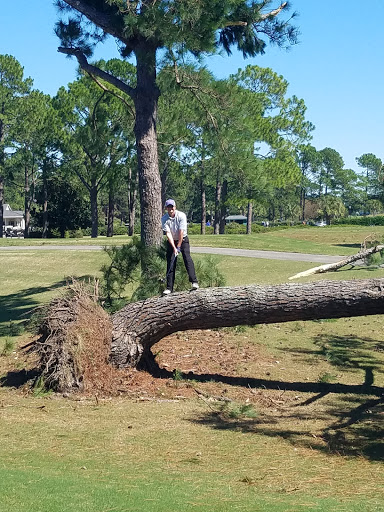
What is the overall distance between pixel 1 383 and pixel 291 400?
4055 millimetres

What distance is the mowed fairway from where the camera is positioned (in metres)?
5.13

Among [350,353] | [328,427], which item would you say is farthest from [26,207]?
[328,427]

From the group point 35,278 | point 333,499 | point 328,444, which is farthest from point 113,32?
point 333,499

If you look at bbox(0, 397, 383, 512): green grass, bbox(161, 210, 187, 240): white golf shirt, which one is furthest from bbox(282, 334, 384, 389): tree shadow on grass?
bbox(0, 397, 383, 512): green grass

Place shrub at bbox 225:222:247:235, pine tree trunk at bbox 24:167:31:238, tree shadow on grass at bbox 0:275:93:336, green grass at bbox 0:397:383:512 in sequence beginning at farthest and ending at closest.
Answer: shrub at bbox 225:222:247:235, pine tree trunk at bbox 24:167:31:238, tree shadow on grass at bbox 0:275:93:336, green grass at bbox 0:397:383:512

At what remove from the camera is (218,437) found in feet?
23.5

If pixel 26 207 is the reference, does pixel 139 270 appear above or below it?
below

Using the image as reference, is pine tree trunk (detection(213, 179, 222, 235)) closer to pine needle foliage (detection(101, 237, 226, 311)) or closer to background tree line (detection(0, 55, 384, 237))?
background tree line (detection(0, 55, 384, 237))

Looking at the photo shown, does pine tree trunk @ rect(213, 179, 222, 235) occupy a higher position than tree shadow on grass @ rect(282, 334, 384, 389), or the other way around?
pine tree trunk @ rect(213, 179, 222, 235)

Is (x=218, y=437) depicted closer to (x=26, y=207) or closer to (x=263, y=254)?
(x=263, y=254)

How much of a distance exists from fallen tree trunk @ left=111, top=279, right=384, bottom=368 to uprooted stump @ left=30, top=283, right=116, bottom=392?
0.35m

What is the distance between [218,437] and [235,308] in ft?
8.50

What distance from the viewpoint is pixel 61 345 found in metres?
8.77

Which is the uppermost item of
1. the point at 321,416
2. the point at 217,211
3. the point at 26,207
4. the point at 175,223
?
the point at 26,207
